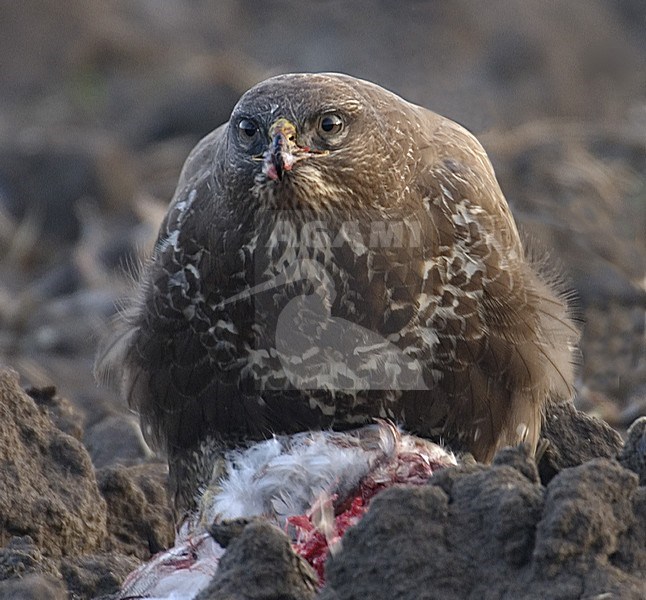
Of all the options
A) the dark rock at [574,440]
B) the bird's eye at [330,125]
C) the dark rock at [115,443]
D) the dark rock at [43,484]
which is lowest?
the dark rock at [115,443]

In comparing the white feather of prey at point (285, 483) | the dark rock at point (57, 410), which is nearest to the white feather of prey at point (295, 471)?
the white feather of prey at point (285, 483)

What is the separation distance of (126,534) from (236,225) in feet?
3.44

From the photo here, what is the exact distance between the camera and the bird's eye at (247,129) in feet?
15.9

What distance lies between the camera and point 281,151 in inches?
184

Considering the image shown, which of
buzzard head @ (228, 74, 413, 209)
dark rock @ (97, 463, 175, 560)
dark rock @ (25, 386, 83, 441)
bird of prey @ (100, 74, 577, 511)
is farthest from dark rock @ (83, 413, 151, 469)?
buzzard head @ (228, 74, 413, 209)

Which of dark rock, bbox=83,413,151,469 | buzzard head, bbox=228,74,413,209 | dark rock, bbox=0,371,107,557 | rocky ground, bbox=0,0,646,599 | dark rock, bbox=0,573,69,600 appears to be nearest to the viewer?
rocky ground, bbox=0,0,646,599

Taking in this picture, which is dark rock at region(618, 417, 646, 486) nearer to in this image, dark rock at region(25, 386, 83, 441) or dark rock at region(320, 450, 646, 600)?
dark rock at region(320, 450, 646, 600)

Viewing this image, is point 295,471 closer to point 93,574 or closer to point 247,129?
point 93,574

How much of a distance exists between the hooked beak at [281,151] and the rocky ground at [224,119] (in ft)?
3.37

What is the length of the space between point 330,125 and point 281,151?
25 centimetres

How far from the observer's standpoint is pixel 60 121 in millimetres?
13711

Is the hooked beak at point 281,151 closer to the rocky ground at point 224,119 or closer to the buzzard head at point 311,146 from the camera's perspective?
the buzzard head at point 311,146

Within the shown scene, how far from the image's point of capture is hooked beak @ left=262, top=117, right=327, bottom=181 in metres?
4.67

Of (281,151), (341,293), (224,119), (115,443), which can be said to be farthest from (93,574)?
(224,119)
